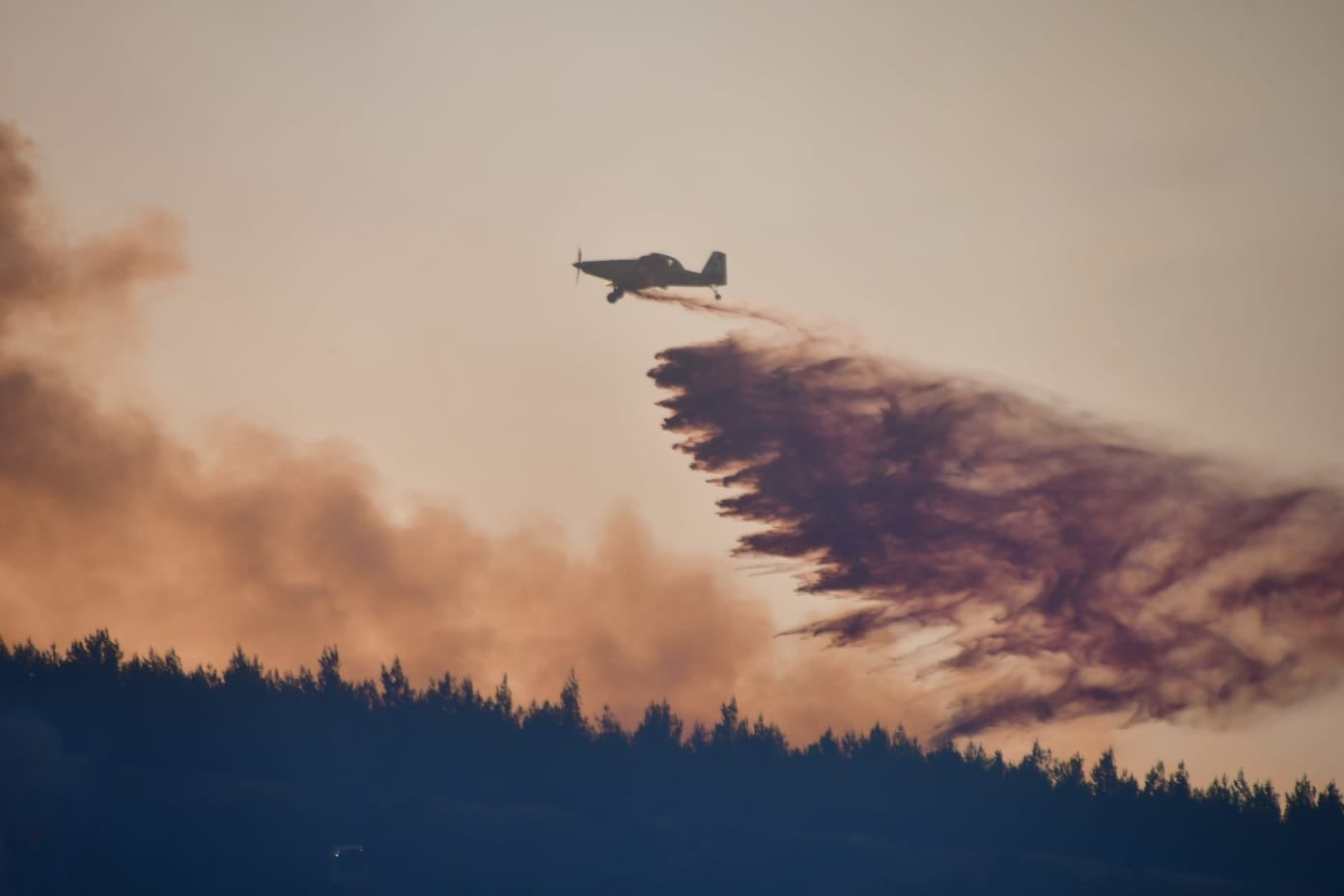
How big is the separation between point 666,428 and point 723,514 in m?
9.61

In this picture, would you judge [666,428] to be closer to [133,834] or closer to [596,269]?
[596,269]

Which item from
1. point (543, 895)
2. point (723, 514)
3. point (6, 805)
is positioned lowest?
point (543, 895)

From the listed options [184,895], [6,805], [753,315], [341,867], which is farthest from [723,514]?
[6,805]

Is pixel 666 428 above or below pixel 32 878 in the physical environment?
above

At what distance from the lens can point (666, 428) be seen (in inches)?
5733

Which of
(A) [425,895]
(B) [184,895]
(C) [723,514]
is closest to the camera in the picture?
(C) [723,514]

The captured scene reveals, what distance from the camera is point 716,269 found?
155375 millimetres

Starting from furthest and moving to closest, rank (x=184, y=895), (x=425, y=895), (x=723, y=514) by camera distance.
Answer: (x=425, y=895), (x=184, y=895), (x=723, y=514)

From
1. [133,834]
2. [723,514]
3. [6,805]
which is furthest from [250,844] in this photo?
[723,514]

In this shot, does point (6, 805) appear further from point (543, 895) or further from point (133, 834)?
point (543, 895)

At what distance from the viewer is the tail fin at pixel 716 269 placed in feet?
503

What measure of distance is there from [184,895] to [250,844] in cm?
1756

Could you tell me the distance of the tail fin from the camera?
503 feet

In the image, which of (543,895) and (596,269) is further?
(543,895)
